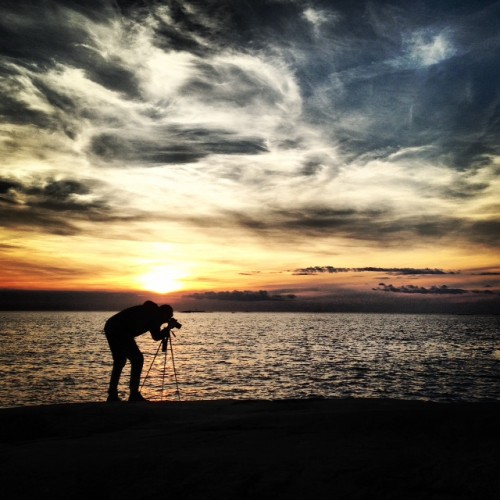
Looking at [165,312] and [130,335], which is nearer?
[130,335]

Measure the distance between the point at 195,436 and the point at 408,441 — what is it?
234 centimetres

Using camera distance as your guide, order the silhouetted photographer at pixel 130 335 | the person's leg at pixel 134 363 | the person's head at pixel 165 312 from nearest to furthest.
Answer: the person's leg at pixel 134 363 → the silhouetted photographer at pixel 130 335 → the person's head at pixel 165 312

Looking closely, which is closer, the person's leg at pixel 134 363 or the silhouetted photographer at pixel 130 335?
the person's leg at pixel 134 363

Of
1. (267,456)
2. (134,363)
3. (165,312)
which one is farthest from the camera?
(165,312)

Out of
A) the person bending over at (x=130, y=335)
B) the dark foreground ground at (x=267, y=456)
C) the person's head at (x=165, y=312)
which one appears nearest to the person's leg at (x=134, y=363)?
the person bending over at (x=130, y=335)

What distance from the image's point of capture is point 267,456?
3.75m

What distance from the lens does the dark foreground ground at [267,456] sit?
3119mm

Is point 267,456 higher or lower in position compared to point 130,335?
lower

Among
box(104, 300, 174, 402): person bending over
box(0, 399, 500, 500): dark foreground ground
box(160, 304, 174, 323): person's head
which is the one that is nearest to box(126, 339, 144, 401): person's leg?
box(104, 300, 174, 402): person bending over

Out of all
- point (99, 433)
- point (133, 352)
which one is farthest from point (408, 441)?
point (133, 352)

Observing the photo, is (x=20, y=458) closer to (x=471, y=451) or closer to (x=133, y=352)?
(x=471, y=451)

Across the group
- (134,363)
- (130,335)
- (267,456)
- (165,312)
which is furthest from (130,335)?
(267,456)

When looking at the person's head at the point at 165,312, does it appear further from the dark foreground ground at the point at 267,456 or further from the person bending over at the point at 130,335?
the dark foreground ground at the point at 267,456

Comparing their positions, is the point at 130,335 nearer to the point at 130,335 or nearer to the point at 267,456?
the point at 130,335
